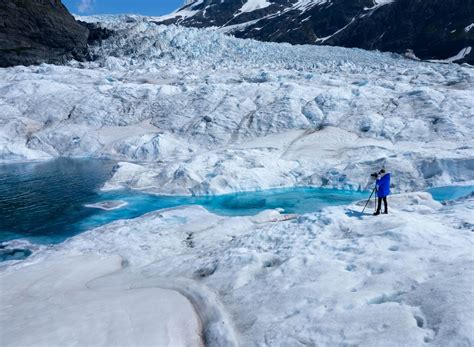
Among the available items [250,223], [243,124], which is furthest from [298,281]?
[243,124]

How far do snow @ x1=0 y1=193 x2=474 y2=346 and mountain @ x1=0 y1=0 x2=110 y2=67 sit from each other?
46.4 metres

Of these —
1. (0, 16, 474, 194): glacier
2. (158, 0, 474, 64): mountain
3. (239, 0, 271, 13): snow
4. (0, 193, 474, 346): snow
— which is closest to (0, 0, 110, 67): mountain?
(0, 16, 474, 194): glacier

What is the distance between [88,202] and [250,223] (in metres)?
8.67

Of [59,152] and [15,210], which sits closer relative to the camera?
[15,210]

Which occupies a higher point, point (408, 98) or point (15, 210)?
point (408, 98)

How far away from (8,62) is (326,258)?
166 feet

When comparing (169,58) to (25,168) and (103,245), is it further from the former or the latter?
(103,245)

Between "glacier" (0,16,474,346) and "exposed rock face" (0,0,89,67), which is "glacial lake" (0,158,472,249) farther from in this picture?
"exposed rock face" (0,0,89,67)

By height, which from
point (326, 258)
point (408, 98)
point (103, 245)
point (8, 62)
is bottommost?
point (103, 245)

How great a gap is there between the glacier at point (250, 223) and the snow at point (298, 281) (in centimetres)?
3

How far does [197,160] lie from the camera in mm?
20641

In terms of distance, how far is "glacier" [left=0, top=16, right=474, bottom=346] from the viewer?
5.82m

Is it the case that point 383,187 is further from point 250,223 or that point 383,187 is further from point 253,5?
point 253,5

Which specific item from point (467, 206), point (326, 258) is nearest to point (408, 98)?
point (467, 206)
